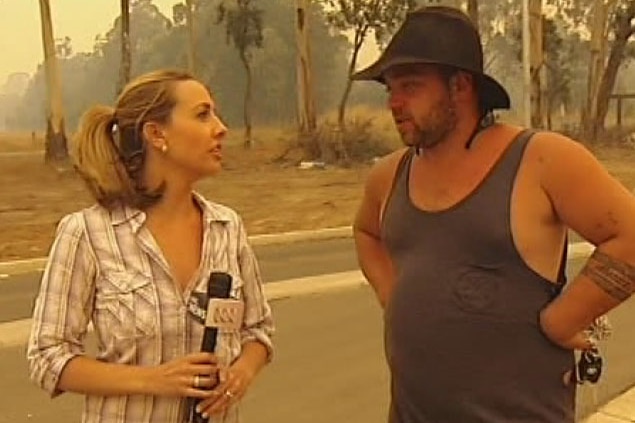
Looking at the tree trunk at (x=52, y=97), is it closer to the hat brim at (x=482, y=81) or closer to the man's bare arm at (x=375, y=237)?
the man's bare arm at (x=375, y=237)

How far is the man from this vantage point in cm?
274

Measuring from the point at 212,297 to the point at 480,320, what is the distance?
67cm

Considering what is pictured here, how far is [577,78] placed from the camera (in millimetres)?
67188

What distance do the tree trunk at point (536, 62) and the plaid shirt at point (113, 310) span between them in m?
28.6

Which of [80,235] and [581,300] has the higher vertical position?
[80,235]

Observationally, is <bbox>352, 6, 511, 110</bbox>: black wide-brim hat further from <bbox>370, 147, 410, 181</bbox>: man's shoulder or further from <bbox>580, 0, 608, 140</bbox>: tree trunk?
<bbox>580, 0, 608, 140</bbox>: tree trunk

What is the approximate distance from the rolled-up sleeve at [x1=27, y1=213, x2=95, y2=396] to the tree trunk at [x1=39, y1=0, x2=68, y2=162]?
30.4m

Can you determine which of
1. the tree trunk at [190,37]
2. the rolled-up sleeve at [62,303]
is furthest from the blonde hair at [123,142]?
the tree trunk at [190,37]

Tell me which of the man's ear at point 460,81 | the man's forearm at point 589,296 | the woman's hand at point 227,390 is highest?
the man's ear at point 460,81

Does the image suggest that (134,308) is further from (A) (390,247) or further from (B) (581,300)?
(B) (581,300)

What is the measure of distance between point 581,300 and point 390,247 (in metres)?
0.52

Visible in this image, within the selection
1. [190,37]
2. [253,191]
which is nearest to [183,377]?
[253,191]

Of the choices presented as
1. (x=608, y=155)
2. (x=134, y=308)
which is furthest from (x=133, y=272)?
(x=608, y=155)

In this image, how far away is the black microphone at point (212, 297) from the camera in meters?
2.68
